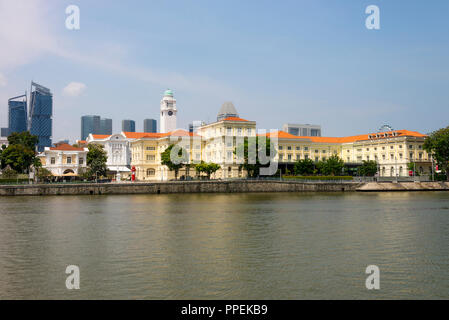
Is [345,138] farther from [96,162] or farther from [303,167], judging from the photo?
[96,162]

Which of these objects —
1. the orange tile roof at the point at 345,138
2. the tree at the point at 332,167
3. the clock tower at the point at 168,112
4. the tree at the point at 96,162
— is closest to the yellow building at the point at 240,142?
the orange tile roof at the point at 345,138

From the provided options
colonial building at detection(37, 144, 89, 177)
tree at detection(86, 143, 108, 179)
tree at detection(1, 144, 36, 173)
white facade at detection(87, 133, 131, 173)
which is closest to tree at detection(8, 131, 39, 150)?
colonial building at detection(37, 144, 89, 177)

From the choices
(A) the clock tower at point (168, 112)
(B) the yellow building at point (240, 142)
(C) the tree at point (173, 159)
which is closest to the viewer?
(C) the tree at point (173, 159)

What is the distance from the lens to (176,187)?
3332 inches

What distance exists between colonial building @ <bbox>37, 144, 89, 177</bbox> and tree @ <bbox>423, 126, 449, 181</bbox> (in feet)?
264

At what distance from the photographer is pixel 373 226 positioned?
1251 inches

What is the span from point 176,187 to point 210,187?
675cm

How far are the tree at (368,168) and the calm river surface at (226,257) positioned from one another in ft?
265

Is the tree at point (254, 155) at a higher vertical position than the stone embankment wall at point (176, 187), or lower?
higher

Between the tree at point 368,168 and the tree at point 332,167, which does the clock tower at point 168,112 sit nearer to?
the tree at point 332,167

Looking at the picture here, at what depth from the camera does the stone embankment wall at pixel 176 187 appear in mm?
75875

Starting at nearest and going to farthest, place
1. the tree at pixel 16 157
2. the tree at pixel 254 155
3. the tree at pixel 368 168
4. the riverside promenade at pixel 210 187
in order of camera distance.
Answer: the riverside promenade at pixel 210 187 → the tree at pixel 16 157 → the tree at pixel 254 155 → the tree at pixel 368 168
